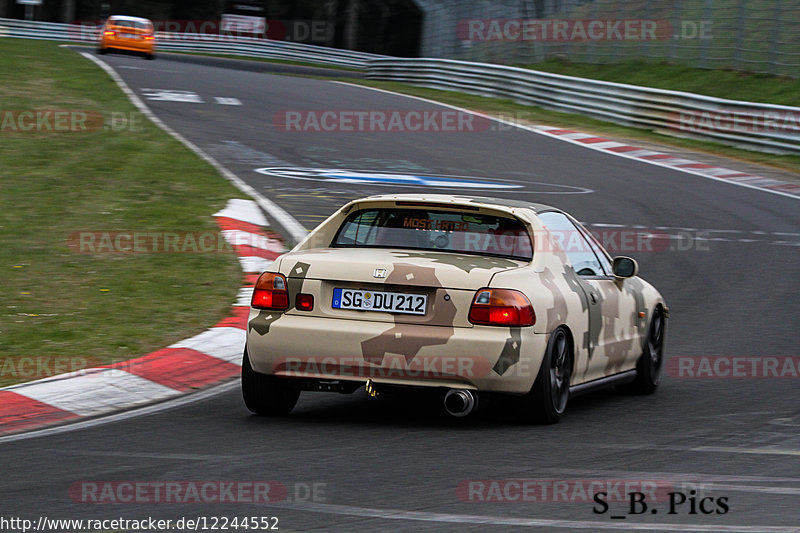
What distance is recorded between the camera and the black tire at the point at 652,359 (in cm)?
839

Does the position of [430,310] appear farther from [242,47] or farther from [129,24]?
[242,47]

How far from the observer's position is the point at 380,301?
6590 millimetres

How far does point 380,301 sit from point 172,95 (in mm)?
21785

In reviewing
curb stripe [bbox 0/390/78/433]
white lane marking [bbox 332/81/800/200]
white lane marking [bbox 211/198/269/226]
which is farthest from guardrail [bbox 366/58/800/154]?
curb stripe [bbox 0/390/78/433]

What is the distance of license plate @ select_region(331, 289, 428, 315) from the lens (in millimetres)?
6551

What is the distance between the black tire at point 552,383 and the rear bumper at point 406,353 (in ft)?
0.25

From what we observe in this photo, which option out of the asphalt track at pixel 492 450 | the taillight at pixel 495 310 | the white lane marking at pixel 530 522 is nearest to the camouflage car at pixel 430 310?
the taillight at pixel 495 310

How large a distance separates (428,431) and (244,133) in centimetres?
1618

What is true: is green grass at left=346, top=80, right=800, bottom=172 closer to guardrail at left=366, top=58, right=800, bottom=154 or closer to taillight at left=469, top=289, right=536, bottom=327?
guardrail at left=366, top=58, right=800, bottom=154

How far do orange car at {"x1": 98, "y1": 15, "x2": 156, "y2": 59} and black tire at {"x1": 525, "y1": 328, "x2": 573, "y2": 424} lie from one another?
4019 centimetres

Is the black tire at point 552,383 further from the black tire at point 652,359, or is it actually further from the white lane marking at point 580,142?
the white lane marking at point 580,142

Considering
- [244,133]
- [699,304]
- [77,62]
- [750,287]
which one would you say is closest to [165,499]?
[699,304]

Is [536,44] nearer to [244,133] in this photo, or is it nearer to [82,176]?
[244,133]

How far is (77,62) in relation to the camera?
107 ft
